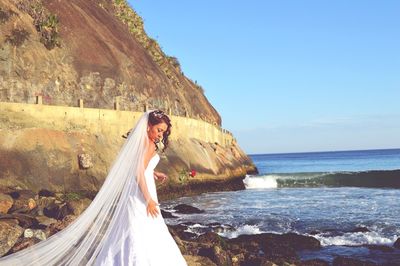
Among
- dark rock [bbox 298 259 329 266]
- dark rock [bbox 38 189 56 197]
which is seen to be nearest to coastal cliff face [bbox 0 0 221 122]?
dark rock [bbox 38 189 56 197]

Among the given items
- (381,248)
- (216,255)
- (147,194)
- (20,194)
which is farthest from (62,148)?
(147,194)

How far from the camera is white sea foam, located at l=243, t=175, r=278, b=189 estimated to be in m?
47.3

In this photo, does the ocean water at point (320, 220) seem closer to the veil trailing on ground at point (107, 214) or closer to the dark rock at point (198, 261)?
the dark rock at point (198, 261)

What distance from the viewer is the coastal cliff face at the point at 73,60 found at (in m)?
27.8

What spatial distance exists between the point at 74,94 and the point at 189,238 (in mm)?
17950

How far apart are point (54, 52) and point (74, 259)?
86.2 ft

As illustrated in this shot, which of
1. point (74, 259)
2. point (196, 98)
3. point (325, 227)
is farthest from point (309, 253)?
point (196, 98)

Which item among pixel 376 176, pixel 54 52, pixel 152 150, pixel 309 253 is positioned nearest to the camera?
pixel 152 150

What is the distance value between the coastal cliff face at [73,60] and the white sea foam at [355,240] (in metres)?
19.0

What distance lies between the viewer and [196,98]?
58.0m

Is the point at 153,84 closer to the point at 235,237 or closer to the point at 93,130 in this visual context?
the point at 93,130

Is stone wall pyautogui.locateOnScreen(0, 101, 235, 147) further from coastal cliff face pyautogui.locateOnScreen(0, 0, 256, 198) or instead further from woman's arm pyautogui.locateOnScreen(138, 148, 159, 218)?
woman's arm pyautogui.locateOnScreen(138, 148, 159, 218)

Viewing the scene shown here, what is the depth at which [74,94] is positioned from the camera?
102 ft

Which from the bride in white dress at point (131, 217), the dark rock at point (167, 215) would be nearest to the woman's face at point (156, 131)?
the bride in white dress at point (131, 217)
